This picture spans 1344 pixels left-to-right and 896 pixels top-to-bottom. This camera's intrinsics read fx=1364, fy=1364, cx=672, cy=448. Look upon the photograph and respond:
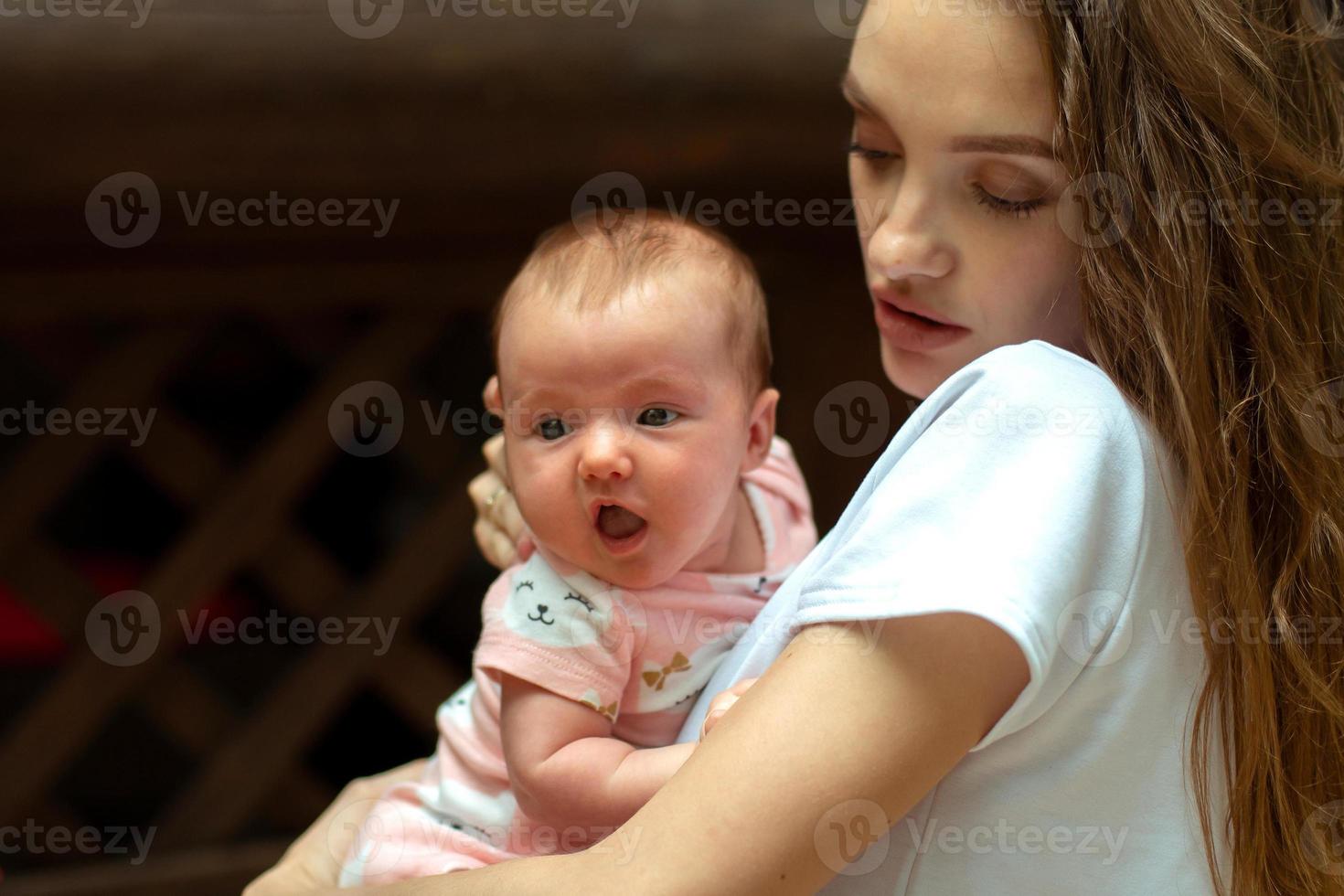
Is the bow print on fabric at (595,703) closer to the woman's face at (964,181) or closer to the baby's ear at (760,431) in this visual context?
the baby's ear at (760,431)

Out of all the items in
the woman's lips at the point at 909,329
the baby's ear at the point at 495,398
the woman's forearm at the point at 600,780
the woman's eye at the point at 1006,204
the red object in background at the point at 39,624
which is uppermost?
the woman's eye at the point at 1006,204

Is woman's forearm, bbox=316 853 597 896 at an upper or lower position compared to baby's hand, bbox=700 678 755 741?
lower

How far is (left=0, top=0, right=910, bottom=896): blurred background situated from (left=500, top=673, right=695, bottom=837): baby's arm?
991mm

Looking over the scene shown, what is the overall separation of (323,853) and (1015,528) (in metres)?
0.80

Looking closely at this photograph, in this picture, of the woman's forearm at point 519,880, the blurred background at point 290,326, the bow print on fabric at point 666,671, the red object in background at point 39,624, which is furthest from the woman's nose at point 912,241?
the red object in background at point 39,624

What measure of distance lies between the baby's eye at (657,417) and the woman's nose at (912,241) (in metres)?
0.18

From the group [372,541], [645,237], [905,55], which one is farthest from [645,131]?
[372,541]

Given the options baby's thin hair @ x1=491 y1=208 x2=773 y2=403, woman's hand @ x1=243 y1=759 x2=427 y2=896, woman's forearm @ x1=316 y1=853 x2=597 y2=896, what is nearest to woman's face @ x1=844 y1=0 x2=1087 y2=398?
baby's thin hair @ x1=491 y1=208 x2=773 y2=403

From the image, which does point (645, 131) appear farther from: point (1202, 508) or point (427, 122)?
point (1202, 508)

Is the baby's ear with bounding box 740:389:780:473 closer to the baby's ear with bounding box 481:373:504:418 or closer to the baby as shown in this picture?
the baby

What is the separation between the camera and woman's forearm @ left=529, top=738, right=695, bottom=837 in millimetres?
919

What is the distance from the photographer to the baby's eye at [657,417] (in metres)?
0.98

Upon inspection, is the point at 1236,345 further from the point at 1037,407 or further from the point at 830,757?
the point at 830,757

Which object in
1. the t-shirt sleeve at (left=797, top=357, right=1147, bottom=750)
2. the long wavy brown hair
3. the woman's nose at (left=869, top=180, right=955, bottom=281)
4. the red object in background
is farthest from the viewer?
the red object in background
